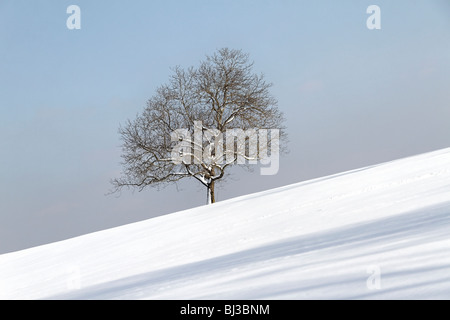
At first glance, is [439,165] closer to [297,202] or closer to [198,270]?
[297,202]

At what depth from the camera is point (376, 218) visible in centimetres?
461

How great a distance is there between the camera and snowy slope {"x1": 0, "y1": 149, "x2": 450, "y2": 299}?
2814 millimetres

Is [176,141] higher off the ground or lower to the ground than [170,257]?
higher

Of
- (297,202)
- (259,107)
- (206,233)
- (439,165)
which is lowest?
(206,233)

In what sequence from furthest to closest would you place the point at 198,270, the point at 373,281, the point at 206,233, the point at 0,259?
the point at 0,259 → the point at 206,233 → the point at 198,270 → the point at 373,281

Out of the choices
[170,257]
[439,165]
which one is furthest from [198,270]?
[439,165]

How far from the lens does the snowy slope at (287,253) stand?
281 centimetres

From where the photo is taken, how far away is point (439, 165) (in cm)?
714

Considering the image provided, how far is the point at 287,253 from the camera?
3844mm
